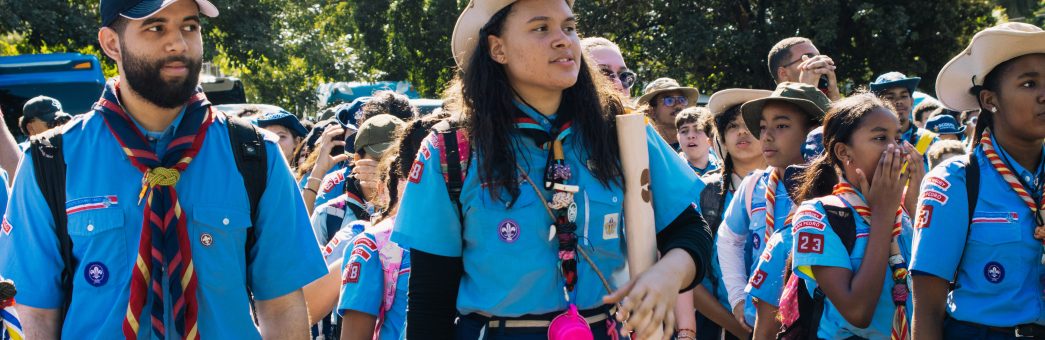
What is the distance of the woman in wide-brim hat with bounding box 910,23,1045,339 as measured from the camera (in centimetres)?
416

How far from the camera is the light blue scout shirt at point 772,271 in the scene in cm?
514

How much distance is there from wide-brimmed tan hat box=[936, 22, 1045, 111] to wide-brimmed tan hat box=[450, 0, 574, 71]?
5.73 feet

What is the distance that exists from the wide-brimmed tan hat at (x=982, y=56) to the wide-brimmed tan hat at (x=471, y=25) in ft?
5.73

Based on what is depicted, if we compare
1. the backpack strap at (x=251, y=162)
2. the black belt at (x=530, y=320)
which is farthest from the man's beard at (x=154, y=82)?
the black belt at (x=530, y=320)

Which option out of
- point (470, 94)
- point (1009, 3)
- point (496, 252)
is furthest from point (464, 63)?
point (1009, 3)

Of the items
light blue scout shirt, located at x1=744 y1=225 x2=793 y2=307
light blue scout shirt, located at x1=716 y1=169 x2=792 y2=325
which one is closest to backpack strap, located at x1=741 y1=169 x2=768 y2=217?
light blue scout shirt, located at x1=716 y1=169 x2=792 y2=325

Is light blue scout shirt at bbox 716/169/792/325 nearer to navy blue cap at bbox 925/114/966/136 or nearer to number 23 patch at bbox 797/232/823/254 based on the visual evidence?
number 23 patch at bbox 797/232/823/254

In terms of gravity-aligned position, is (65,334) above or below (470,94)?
below

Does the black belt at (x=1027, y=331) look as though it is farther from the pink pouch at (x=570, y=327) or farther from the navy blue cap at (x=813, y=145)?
the pink pouch at (x=570, y=327)

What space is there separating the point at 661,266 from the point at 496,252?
489mm

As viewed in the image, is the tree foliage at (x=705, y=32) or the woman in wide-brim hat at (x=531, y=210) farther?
the tree foliage at (x=705, y=32)

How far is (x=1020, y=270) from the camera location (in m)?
4.16

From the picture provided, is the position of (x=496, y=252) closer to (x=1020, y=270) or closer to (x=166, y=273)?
(x=166, y=273)

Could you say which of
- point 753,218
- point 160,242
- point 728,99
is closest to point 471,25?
point 160,242
